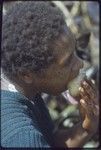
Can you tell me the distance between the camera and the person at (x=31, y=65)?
2.06 metres

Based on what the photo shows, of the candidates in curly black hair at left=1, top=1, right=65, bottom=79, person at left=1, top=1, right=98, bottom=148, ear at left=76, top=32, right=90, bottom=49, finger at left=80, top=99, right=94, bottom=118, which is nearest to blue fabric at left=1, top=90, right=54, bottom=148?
person at left=1, top=1, right=98, bottom=148

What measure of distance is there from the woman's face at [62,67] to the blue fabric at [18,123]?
0.52 feet

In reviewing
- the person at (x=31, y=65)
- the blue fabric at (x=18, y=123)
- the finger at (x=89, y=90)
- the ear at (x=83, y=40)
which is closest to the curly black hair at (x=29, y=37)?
the person at (x=31, y=65)

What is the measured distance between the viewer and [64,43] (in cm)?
220

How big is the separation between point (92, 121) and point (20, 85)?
1.46ft

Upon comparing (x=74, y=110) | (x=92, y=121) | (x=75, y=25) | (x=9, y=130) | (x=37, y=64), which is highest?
(x=37, y=64)

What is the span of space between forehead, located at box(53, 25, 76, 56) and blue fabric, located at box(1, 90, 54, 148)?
0.95 ft

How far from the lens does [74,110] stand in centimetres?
354

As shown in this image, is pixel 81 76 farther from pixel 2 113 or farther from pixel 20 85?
pixel 2 113

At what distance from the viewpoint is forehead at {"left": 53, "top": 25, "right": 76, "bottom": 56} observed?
217cm

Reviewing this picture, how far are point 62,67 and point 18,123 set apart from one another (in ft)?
1.27

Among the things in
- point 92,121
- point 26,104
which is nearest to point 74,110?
point 92,121

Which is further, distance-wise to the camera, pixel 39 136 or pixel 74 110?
pixel 74 110

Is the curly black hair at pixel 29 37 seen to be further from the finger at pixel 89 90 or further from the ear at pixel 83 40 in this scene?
the ear at pixel 83 40
